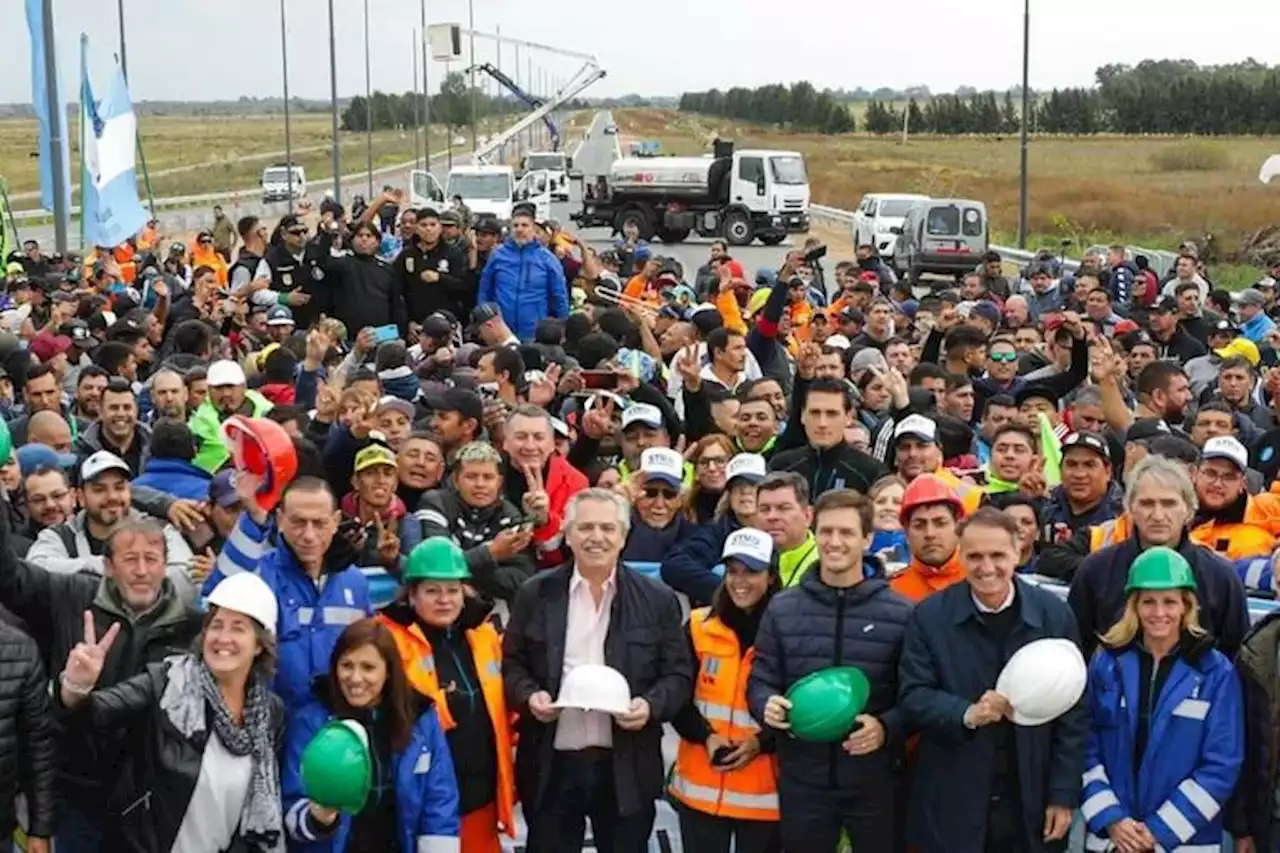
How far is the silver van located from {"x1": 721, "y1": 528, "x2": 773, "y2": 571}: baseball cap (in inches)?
1184

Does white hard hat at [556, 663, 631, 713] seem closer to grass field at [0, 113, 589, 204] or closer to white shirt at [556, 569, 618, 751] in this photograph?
white shirt at [556, 569, 618, 751]

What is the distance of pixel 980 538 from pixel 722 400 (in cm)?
373

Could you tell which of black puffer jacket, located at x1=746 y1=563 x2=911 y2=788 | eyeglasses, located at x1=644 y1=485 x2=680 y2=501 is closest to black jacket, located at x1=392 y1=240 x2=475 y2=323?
eyeglasses, located at x1=644 y1=485 x2=680 y2=501

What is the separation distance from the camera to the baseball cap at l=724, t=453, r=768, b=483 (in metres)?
6.62

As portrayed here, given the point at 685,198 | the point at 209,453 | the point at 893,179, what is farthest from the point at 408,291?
the point at 893,179

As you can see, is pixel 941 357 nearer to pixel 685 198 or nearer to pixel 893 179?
pixel 685 198

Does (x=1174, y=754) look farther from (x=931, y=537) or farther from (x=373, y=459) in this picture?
(x=373, y=459)

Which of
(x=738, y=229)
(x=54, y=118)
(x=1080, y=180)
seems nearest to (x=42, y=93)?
(x=54, y=118)

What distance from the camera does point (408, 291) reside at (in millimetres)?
14570

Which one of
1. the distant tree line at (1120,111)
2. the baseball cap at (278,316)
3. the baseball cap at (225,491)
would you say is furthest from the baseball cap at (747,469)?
the distant tree line at (1120,111)

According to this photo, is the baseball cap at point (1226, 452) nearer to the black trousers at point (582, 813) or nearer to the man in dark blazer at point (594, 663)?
the man in dark blazer at point (594, 663)

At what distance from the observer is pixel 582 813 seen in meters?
5.88

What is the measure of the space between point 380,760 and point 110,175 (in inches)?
612

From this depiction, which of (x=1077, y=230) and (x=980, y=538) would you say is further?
(x=1077, y=230)
